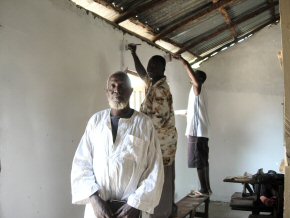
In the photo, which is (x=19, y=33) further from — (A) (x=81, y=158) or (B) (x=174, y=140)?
(B) (x=174, y=140)

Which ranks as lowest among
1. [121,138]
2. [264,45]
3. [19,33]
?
[121,138]

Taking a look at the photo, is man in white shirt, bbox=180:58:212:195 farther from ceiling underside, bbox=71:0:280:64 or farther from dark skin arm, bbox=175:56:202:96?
ceiling underside, bbox=71:0:280:64

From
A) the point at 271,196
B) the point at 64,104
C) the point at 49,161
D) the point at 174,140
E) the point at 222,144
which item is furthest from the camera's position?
the point at 222,144

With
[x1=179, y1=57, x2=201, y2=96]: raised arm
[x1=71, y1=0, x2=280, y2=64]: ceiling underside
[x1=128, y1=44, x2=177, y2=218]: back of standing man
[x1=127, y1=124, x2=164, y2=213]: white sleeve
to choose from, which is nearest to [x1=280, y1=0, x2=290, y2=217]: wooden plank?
[x1=127, y1=124, x2=164, y2=213]: white sleeve

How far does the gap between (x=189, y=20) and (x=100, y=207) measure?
9.45 feet

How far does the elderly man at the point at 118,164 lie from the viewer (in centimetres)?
185

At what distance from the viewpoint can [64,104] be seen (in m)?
2.61

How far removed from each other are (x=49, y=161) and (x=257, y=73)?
4.86 meters

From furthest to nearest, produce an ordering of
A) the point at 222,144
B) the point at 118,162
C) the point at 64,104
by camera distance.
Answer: the point at 222,144 → the point at 64,104 → the point at 118,162

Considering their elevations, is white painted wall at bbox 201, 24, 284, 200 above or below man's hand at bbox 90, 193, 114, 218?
above

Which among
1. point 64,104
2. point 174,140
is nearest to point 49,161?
point 64,104

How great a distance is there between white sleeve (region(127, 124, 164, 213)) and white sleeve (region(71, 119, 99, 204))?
212 mm

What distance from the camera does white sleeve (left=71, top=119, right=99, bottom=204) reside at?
1.86 m

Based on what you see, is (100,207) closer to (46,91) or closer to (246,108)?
(46,91)
